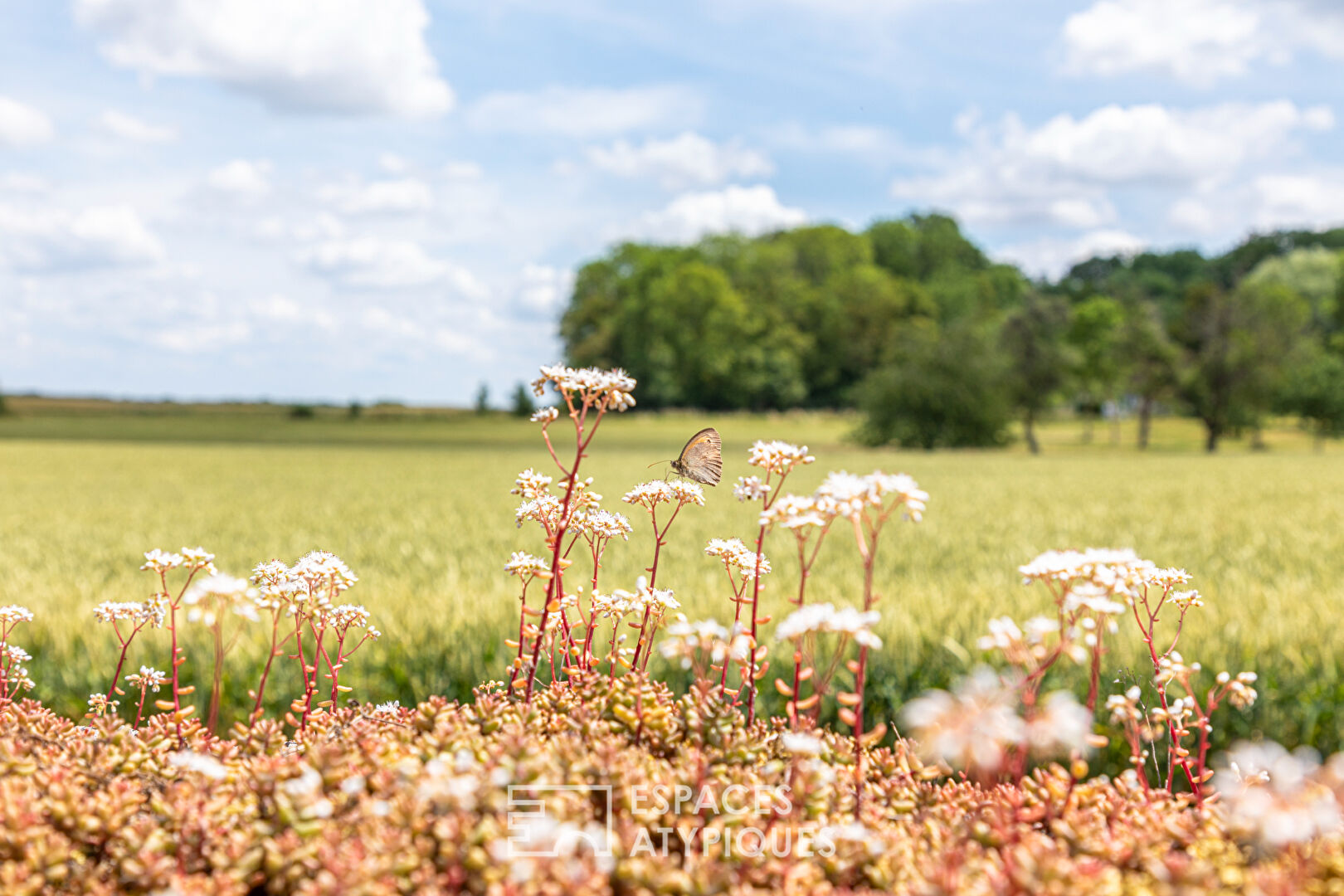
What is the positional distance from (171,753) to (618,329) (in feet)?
264

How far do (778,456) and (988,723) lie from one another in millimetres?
539

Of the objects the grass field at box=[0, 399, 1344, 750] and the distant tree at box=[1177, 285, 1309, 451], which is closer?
the grass field at box=[0, 399, 1344, 750]

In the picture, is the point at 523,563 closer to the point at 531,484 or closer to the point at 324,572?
the point at 531,484

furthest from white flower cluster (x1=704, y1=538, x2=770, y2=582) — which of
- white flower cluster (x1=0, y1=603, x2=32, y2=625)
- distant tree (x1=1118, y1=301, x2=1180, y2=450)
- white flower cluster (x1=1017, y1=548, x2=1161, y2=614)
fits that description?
distant tree (x1=1118, y1=301, x2=1180, y2=450)

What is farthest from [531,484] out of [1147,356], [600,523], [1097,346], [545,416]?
[1097,346]

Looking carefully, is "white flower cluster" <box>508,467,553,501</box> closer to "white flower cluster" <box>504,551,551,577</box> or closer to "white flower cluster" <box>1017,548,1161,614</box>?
"white flower cluster" <box>504,551,551,577</box>

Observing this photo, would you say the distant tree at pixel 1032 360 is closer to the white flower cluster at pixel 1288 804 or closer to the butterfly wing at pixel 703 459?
the butterfly wing at pixel 703 459

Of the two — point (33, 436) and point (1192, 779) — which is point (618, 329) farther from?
point (1192, 779)

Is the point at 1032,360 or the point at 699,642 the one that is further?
the point at 1032,360

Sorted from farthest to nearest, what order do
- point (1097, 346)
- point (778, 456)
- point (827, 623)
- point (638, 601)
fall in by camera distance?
point (1097, 346) < point (638, 601) < point (778, 456) < point (827, 623)

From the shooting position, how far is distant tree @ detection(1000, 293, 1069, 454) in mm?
48094

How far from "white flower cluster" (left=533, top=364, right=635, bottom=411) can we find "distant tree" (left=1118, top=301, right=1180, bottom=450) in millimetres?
52903

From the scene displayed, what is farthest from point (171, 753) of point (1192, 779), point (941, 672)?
point (941, 672)

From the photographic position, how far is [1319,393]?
50.3 meters
